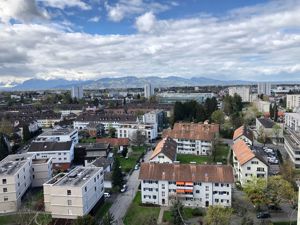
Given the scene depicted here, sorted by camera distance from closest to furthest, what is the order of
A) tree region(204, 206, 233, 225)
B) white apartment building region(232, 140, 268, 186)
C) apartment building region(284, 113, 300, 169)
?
tree region(204, 206, 233, 225), white apartment building region(232, 140, 268, 186), apartment building region(284, 113, 300, 169)

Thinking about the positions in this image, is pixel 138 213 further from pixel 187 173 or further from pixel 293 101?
pixel 293 101

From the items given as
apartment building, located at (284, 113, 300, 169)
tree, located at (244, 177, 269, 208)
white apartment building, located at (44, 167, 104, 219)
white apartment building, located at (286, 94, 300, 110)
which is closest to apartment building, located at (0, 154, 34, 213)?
white apartment building, located at (44, 167, 104, 219)

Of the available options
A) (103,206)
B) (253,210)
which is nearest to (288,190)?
(253,210)

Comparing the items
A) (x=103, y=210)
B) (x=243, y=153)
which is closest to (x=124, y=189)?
(x=103, y=210)

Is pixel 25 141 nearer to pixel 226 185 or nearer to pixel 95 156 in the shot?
pixel 95 156

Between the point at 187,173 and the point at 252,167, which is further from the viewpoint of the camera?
the point at 252,167

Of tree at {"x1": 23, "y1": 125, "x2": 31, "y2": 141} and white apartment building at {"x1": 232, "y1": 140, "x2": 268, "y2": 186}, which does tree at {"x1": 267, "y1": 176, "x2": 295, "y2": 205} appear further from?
tree at {"x1": 23, "y1": 125, "x2": 31, "y2": 141}

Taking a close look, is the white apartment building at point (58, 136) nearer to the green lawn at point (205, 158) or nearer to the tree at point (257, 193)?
the green lawn at point (205, 158)
